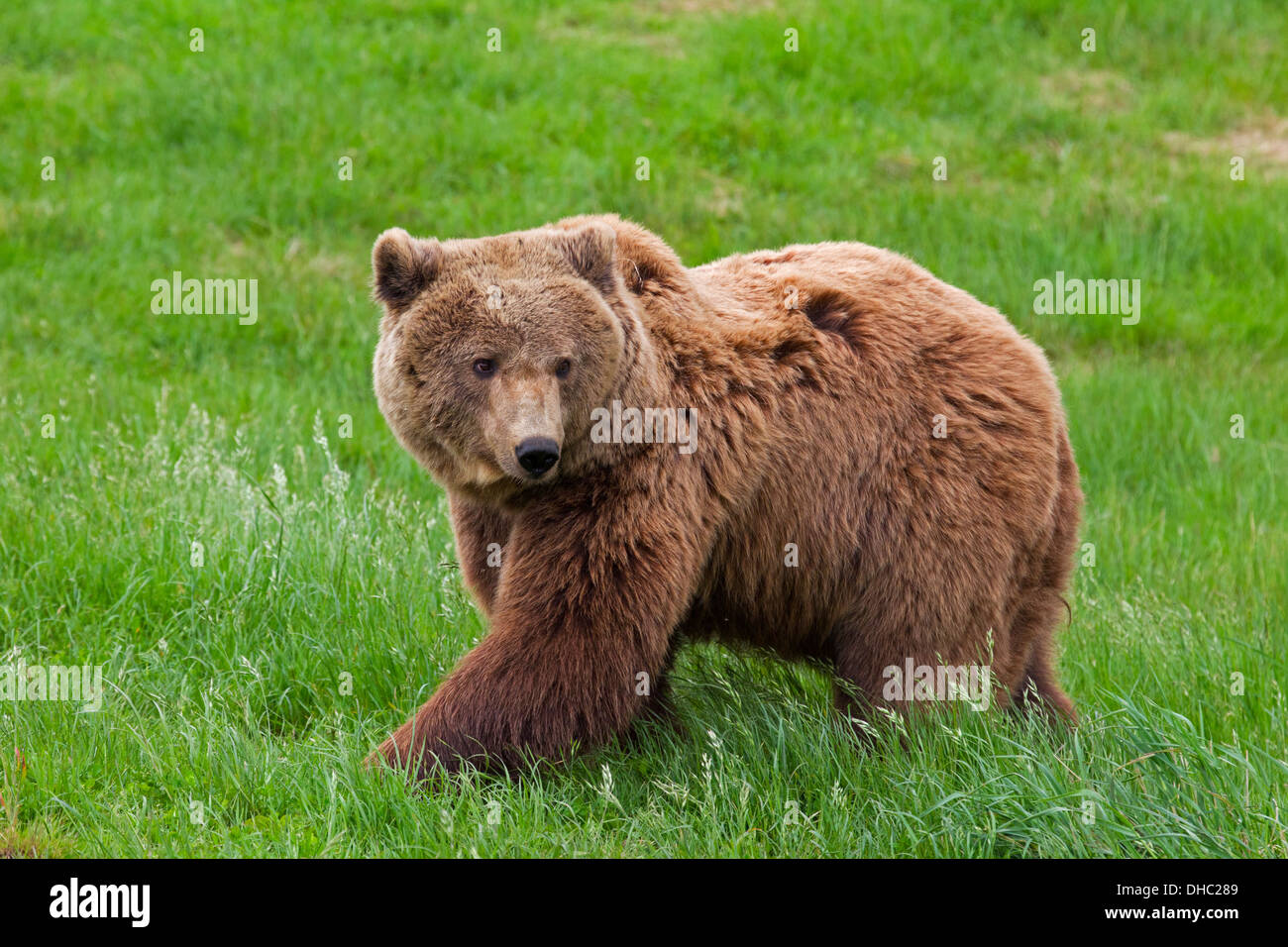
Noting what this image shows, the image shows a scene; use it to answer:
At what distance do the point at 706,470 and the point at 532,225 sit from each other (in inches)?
247

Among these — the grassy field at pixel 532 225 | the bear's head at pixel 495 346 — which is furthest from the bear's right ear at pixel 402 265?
the grassy field at pixel 532 225

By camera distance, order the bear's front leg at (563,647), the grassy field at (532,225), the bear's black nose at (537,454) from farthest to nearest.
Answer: the bear's front leg at (563,647), the grassy field at (532,225), the bear's black nose at (537,454)

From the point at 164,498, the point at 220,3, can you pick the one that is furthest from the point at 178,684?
the point at 220,3

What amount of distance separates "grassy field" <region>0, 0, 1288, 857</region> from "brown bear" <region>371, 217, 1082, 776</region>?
33 centimetres

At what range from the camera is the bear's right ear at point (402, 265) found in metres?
4.56

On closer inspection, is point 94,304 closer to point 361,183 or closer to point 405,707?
point 361,183

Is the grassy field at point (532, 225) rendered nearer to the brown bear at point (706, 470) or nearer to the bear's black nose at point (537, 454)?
the brown bear at point (706, 470)

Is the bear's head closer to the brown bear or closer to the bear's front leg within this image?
the brown bear

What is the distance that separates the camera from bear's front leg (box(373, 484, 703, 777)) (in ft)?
14.7

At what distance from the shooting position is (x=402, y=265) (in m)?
4.59

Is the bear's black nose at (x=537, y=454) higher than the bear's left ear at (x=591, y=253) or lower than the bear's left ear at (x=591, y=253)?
lower

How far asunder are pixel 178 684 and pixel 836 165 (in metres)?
8.18

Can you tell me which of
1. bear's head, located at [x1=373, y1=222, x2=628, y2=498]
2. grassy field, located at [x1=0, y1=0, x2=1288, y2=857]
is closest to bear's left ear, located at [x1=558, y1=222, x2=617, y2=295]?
bear's head, located at [x1=373, y1=222, x2=628, y2=498]

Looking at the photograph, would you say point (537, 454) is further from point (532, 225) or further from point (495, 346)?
point (532, 225)
